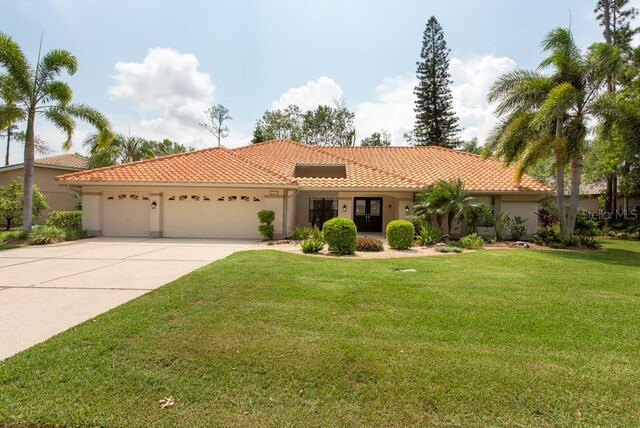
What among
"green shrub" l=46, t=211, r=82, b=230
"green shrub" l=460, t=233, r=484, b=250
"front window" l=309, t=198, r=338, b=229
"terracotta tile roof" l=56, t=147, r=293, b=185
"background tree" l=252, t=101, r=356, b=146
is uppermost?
"background tree" l=252, t=101, r=356, b=146

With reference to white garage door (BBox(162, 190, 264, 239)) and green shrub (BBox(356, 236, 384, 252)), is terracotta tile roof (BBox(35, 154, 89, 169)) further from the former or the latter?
green shrub (BBox(356, 236, 384, 252))

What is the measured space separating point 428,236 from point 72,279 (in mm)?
11842

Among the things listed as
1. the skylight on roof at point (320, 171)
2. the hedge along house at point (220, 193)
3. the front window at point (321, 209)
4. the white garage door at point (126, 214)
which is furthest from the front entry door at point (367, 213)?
the white garage door at point (126, 214)

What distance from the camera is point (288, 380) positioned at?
346 centimetres

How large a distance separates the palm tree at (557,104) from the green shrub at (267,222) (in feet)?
35.5

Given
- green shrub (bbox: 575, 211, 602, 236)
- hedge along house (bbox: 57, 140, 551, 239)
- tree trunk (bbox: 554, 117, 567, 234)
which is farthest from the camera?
green shrub (bbox: 575, 211, 602, 236)

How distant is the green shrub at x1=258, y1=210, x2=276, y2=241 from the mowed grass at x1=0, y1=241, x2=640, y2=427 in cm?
899

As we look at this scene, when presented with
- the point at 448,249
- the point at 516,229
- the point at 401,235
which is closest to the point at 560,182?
the point at 516,229

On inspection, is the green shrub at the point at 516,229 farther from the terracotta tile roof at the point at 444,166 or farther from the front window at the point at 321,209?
the front window at the point at 321,209

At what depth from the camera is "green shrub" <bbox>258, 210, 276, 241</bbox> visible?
50.6ft

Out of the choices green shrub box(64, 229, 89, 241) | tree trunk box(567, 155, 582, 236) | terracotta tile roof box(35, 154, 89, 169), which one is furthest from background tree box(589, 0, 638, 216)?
terracotta tile roof box(35, 154, 89, 169)

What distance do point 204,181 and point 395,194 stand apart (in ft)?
30.6

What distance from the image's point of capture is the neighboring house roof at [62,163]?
25.1 m

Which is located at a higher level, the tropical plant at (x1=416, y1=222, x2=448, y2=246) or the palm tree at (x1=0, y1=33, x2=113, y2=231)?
the palm tree at (x1=0, y1=33, x2=113, y2=231)
